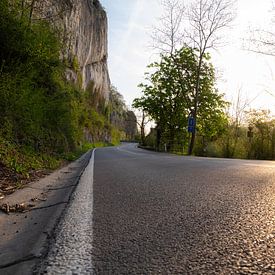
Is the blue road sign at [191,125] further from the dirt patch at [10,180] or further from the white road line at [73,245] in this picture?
the white road line at [73,245]

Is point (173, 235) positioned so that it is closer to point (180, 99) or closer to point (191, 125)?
point (191, 125)

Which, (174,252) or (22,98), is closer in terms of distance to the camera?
(174,252)

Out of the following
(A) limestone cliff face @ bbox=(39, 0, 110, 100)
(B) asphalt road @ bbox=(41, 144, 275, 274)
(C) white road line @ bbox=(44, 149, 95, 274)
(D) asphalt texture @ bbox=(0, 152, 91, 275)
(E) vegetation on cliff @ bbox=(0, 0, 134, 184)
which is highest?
(A) limestone cliff face @ bbox=(39, 0, 110, 100)

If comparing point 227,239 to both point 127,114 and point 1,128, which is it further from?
point 127,114

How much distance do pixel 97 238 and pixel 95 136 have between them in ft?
158

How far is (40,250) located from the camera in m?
1.70

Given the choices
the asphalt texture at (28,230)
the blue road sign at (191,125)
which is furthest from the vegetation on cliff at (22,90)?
the blue road sign at (191,125)

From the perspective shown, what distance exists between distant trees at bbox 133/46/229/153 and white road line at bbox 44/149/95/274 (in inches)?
951

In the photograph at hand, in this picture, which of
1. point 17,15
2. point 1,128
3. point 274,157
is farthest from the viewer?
point 274,157

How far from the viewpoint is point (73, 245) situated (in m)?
1.76

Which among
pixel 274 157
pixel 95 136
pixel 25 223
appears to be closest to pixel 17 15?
pixel 25 223

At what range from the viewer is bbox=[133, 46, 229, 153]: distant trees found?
26.6 m

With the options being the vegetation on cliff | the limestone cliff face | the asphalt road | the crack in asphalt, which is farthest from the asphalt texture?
the limestone cliff face

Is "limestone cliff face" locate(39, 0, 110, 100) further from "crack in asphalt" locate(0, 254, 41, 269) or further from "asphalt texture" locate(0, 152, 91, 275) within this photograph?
"crack in asphalt" locate(0, 254, 41, 269)
